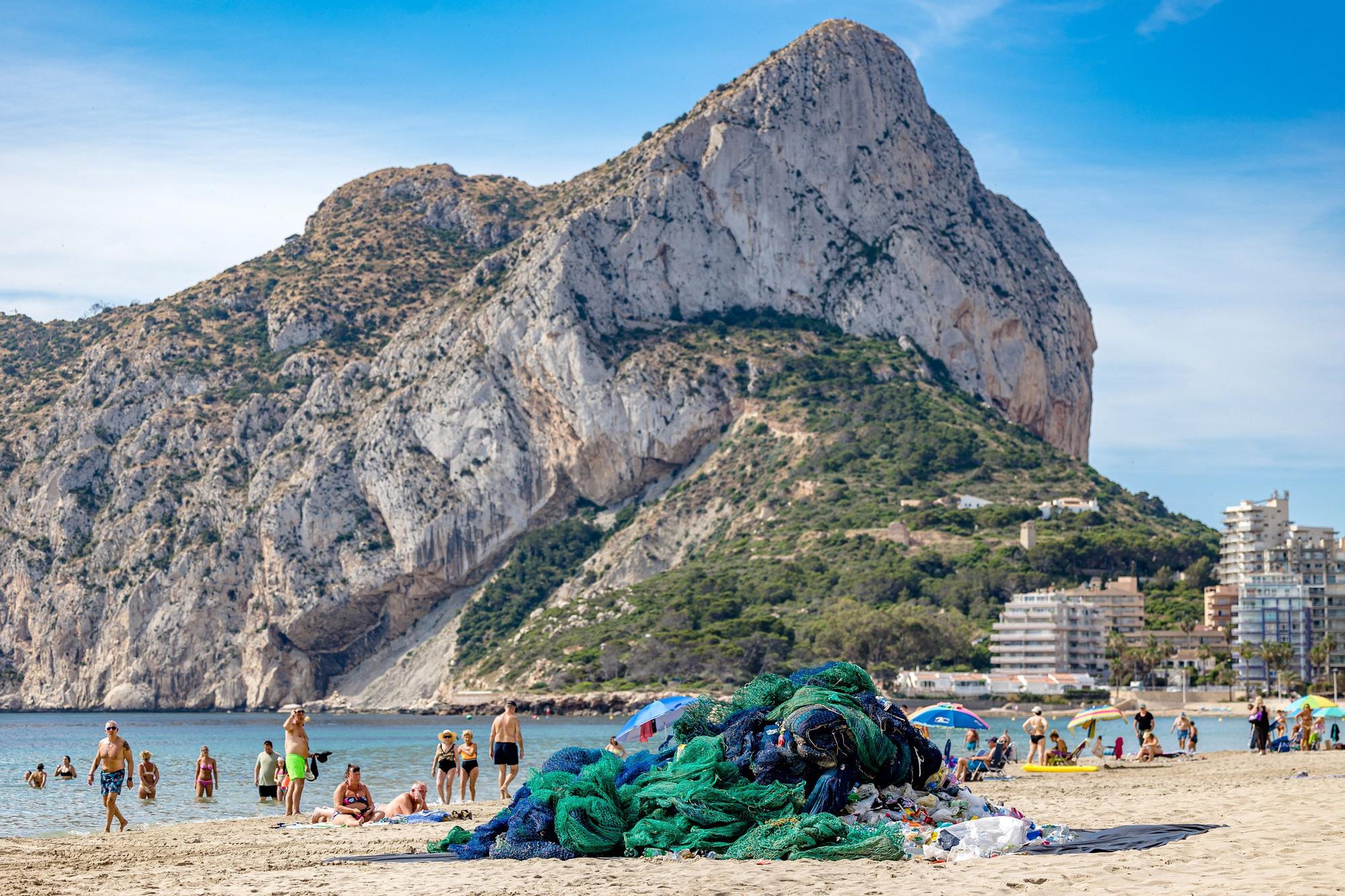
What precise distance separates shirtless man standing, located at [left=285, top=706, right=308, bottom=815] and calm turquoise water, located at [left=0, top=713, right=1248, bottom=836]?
238 centimetres

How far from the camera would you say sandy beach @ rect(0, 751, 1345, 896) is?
1202 centimetres

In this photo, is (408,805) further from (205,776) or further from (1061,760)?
(1061,760)

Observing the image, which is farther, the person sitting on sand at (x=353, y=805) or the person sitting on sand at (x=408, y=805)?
the person sitting on sand at (x=408, y=805)

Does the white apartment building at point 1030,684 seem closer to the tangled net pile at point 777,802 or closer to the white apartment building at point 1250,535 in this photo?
the white apartment building at point 1250,535

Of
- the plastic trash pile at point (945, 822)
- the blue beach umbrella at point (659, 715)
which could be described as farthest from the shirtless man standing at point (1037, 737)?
the plastic trash pile at point (945, 822)

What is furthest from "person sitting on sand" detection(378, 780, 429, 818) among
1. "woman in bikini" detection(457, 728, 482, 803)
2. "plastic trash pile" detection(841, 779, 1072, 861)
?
"plastic trash pile" detection(841, 779, 1072, 861)

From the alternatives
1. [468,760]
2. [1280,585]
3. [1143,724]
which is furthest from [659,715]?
[1280,585]

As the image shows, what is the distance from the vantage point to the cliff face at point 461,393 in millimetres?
110625

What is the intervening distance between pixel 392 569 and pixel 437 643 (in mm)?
6471

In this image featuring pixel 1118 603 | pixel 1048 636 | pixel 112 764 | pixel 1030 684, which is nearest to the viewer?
pixel 112 764

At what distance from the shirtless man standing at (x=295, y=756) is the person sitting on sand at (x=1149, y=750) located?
20383 millimetres

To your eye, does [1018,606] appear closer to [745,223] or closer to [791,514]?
[791,514]

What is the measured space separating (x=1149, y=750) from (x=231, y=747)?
35.6 metres

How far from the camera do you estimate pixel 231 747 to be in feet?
185
